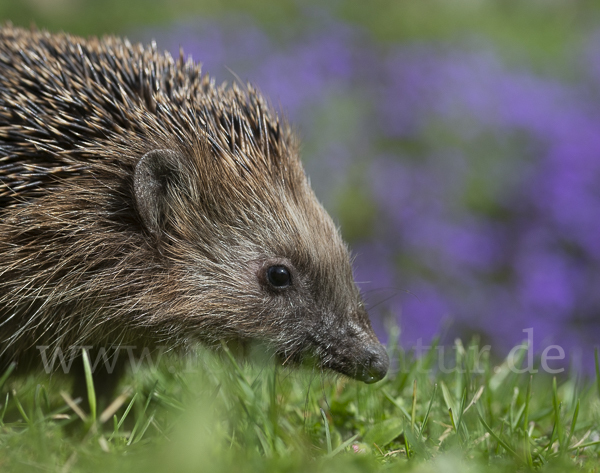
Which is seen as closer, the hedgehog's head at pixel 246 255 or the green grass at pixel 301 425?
the green grass at pixel 301 425

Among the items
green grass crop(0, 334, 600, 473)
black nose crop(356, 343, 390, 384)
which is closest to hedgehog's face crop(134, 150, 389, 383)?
black nose crop(356, 343, 390, 384)

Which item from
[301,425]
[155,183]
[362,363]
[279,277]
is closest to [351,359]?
[362,363]

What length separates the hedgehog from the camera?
11.3ft

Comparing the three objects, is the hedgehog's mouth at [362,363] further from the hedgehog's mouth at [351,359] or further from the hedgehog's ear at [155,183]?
the hedgehog's ear at [155,183]

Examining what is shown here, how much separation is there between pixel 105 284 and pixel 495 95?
27.6 feet

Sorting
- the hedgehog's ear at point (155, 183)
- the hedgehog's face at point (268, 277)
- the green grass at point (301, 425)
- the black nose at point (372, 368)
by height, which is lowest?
the green grass at point (301, 425)

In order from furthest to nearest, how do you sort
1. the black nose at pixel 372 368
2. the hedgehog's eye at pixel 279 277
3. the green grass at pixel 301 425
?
the hedgehog's eye at pixel 279 277, the black nose at pixel 372 368, the green grass at pixel 301 425

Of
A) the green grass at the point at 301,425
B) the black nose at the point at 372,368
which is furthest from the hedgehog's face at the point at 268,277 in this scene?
the green grass at the point at 301,425

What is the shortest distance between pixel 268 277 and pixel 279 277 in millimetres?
59

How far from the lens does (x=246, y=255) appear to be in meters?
3.56

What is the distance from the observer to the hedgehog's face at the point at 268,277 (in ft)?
11.3

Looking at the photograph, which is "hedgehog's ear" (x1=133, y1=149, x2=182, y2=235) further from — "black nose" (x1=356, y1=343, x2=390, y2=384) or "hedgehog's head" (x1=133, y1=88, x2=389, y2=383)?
"black nose" (x1=356, y1=343, x2=390, y2=384)

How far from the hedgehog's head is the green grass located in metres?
0.21

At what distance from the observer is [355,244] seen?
9.25m
